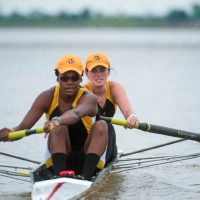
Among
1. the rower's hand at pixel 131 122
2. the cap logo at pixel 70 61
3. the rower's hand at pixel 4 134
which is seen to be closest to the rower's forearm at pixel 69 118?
the cap logo at pixel 70 61

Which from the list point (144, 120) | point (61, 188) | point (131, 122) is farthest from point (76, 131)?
point (144, 120)

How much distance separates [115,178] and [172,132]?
1510 millimetres

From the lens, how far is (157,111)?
22.1m

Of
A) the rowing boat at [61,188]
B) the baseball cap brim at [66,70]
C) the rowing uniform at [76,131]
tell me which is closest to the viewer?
the rowing boat at [61,188]

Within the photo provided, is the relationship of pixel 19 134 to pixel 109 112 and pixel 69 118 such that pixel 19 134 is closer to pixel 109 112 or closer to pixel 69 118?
pixel 69 118

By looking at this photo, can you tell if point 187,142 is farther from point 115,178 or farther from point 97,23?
point 97,23

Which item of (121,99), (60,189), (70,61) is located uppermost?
(70,61)

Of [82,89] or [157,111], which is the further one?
[157,111]

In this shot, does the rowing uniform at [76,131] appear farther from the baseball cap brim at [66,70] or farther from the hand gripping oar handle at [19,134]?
the hand gripping oar handle at [19,134]

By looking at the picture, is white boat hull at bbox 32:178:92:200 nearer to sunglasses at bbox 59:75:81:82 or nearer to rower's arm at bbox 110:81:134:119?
sunglasses at bbox 59:75:81:82

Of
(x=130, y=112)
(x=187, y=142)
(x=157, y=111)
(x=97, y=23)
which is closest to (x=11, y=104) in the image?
(x=157, y=111)

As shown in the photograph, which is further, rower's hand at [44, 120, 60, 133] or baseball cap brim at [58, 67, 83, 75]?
baseball cap brim at [58, 67, 83, 75]

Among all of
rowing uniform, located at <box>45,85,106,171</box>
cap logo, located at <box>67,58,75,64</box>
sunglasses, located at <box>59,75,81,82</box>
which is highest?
cap logo, located at <box>67,58,75,64</box>

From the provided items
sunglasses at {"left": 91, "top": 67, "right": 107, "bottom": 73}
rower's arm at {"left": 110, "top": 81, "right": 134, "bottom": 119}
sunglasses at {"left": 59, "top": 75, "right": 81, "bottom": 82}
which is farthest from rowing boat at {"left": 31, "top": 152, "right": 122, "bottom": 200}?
sunglasses at {"left": 91, "top": 67, "right": 107, "bottom": 73}
